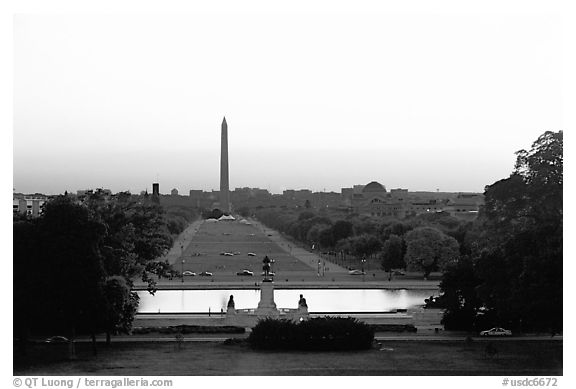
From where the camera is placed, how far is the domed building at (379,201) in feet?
501

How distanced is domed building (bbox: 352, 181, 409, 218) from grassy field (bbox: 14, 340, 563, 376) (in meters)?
110

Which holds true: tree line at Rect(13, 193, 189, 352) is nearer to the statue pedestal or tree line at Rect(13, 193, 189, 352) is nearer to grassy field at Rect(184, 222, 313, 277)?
the statue pedestal

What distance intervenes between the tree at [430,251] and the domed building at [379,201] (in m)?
81.7

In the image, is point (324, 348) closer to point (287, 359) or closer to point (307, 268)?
point (287, 359)

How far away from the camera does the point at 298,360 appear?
24.9m

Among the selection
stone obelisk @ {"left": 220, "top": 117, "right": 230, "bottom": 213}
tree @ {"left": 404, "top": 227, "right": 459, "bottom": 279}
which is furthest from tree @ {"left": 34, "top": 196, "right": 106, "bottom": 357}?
stone obelisk @ {"left": 220, "top": 117, "right": 230, "bottom": 213}

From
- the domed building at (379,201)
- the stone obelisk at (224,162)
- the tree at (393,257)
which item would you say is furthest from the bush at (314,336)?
the stone obelisk at (224,162)

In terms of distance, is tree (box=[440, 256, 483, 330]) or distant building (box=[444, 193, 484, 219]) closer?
tree (box=[440, 256, 483, 330])

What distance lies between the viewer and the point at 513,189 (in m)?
29.6

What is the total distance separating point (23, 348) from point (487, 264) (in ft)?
43.1

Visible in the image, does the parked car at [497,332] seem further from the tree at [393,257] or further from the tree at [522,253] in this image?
the tree at [393,257]

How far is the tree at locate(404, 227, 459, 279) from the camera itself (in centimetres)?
5428

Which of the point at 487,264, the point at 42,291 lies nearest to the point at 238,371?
the point at 42,291

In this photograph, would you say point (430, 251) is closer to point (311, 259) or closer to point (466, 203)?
point (311, 259)
